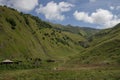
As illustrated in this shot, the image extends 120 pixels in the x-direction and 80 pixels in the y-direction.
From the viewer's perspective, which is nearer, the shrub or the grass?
the grass

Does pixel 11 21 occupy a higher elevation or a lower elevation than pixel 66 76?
higher

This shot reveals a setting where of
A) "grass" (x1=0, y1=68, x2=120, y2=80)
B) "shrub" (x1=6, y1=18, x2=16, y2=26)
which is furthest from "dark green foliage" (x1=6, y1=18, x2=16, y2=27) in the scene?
"grass" (x1=0, y1=68, x2=120, y2=80)

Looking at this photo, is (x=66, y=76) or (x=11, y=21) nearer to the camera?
(x=66, y=76)

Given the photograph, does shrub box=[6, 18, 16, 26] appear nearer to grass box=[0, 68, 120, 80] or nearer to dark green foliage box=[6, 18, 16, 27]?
dark green foliage box=[6, 18, 16, 27]

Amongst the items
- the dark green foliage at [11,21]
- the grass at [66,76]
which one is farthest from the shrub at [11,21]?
the grass at [66,76]

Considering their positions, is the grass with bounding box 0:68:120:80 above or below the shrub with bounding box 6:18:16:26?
below

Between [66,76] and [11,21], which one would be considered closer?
[66,76]

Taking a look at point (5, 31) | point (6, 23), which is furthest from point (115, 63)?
point (6, 23)

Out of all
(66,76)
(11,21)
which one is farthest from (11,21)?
(66,76)

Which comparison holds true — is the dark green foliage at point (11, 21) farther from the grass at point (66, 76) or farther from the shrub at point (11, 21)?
the grass at point (66, 76)

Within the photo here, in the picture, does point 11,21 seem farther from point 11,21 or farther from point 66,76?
point 66,76

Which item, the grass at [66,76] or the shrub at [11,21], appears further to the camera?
the shrub at [11,21]

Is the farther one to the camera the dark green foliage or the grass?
the dark green foliage

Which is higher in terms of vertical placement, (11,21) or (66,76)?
(11,21)
